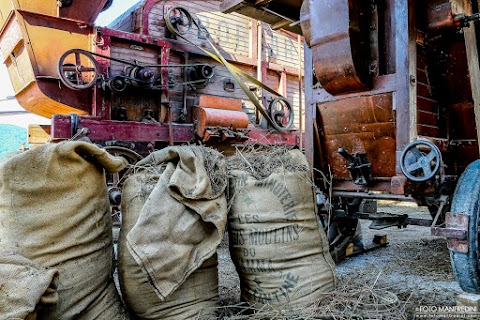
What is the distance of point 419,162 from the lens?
2.23 m

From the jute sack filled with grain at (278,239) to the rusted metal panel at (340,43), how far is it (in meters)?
0.89

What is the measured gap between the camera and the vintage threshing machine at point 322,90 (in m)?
2.52

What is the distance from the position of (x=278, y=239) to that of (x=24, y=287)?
118 centimetres

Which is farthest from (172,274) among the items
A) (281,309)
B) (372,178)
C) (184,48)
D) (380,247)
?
(184,48)

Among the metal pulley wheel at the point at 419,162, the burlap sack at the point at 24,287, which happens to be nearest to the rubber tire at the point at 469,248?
the metal pulley wheel at the point at 419,162

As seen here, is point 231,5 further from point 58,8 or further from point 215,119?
A: point 58,8

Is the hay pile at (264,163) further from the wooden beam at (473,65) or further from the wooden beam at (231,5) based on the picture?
the wooden beam at (231,5)

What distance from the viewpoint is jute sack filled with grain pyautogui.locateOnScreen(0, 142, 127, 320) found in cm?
167

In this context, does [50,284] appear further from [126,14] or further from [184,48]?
[126,14]

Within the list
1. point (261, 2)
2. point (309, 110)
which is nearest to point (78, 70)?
point (261, 2)

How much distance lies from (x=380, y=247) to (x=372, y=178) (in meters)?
1.58

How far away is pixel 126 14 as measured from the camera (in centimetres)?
605

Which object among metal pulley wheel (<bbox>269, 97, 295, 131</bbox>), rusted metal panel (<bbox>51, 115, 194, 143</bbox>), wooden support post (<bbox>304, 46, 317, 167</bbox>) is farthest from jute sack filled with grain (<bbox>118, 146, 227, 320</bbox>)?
metal pulley wheel (<bbox>269, 97, 295, 131</bbox>)

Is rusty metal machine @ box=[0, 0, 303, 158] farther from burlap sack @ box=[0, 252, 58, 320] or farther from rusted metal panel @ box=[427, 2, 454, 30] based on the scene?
burlap sack @ box=[0, 252, 58, 320]
